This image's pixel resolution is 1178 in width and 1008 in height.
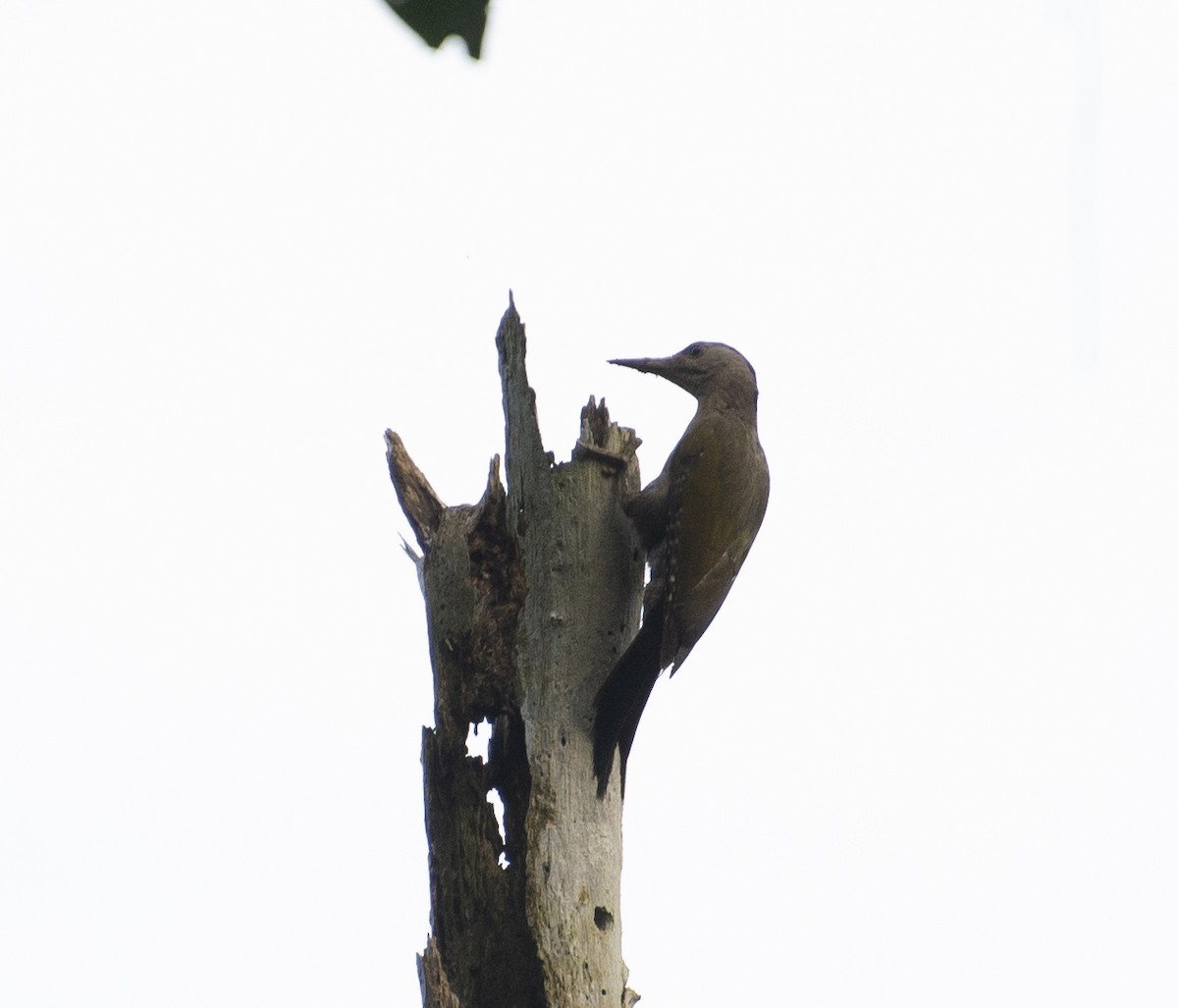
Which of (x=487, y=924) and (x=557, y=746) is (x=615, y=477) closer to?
(x=557, y=746)

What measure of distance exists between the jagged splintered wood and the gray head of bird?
2.48 feet

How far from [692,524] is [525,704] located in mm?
886

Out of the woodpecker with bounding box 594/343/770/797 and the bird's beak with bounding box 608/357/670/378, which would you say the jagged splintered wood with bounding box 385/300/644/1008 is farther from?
the bird's beak with bounding box 608/357/670/378

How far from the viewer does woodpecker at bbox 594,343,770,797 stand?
4.16 meters

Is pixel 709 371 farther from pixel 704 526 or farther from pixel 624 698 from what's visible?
pixel 624 698

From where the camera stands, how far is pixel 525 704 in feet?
13.5

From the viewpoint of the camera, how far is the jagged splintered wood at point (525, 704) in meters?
3.84

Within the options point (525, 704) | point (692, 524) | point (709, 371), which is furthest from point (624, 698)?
point (709, 371)

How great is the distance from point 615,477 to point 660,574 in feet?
1.18

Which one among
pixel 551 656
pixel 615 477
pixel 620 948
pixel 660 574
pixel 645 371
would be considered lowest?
pixel 620 948

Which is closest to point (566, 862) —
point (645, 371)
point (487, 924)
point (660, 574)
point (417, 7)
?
point (487, 924)

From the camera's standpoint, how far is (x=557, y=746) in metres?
4.03

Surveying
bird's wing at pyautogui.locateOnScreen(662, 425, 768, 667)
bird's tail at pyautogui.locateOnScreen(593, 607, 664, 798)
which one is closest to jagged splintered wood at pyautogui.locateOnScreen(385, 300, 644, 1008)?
bird's tail at pyautogui.locateOnScreen(593, 607, 664, 798)

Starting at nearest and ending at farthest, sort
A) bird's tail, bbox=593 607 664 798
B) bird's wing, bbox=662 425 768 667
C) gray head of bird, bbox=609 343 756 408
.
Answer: bird's tail, bbox=593 607 664 798 < bird's wing, bbox=662 425 768 667 < gray head of bird, bbox=609 343 756 408
